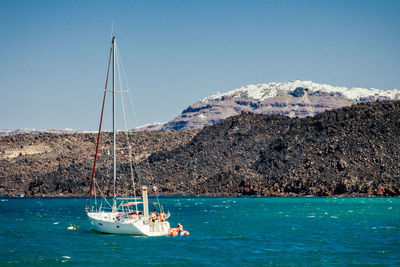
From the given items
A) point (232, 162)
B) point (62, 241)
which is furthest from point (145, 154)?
point (62, 241)

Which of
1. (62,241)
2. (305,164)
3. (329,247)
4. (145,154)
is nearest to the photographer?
(329,247)

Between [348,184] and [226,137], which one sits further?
[226,137]

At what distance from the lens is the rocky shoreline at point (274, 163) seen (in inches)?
5118

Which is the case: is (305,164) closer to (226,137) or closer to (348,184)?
(348,184)

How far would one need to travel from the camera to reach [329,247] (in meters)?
47.8

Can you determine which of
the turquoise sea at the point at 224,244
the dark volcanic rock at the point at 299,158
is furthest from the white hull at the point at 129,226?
the dark volcanic rock at the point at 299,158

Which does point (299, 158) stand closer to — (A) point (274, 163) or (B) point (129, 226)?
(A) point (274, 163)

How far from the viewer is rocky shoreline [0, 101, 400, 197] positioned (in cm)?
13000

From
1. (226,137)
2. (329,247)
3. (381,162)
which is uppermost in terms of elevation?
(226,137)

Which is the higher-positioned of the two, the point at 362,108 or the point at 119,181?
the point at 362,108

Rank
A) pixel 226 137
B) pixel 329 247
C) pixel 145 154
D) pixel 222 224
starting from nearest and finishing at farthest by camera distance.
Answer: pixel 329 247 → pixel 222 224 → pixel 226 137 → pixel 145 154

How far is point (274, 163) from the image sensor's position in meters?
142

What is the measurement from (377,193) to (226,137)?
2073 inches

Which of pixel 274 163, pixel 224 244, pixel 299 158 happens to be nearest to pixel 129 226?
pixel 224 244
